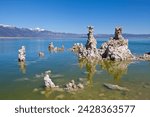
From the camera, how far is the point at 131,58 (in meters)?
81.7

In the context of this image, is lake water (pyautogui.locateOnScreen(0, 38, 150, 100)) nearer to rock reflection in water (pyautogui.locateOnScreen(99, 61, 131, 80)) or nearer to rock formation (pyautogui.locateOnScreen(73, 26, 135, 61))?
rock reflection in water (pyautogui.locateOnScreen(99, 61, 131, 80))

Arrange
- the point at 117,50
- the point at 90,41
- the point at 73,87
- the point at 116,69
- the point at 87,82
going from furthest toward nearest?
the point at 90,41 → the point at 117,50 → the point at 116,69 → the point at 87,82 → the point at 73,87

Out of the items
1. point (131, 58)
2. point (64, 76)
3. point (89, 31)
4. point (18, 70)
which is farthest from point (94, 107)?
point (89, 31)

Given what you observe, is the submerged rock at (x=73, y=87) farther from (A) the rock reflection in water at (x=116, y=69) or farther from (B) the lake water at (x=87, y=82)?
(A) the rock reflection in water at (x=116, y=69)

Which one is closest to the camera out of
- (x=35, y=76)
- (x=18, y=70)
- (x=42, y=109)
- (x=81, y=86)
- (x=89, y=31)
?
(x=42, y=109)

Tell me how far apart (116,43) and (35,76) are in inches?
1537

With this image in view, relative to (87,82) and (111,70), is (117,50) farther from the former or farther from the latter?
(87,82)

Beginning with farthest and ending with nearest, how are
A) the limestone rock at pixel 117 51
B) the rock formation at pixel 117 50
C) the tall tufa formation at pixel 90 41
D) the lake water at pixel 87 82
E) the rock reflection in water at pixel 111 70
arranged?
1. the tall tufa formation at pixel 90 41
2. the rock formation at pixel 117 50
3. the limestone rock at pixel 117 51
4. the rock reflection in water at pixel 111 70
5. the lake water at pixel 87 82

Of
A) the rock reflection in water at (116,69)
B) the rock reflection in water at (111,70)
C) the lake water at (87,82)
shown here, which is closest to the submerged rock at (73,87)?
the lake water at (87,82)

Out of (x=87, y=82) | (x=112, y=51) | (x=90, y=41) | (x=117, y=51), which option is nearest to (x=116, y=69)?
(x=87, y=82)

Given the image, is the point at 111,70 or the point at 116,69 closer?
the point at 111,70

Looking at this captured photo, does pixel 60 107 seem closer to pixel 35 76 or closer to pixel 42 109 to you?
pixel 42 109

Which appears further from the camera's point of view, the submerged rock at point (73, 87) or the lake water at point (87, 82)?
the submerged rock at point (73, 87)

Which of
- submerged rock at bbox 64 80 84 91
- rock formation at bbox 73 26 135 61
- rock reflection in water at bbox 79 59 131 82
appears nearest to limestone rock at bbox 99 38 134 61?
rock formation at bbox 73 26 135 61
